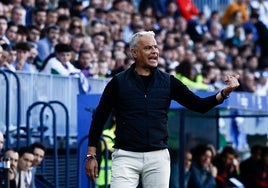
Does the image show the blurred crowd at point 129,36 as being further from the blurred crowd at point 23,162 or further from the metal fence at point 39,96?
the blurred crowd at point 23,162

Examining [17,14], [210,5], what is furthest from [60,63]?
[210,5]

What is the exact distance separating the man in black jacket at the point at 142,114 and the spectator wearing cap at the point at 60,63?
18.9 ft

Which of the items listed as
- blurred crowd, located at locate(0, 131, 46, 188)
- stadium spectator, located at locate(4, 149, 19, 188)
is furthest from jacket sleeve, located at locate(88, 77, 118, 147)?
stadium spectator, located at locate(4, 149, 19, 188)

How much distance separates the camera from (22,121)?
1528cm

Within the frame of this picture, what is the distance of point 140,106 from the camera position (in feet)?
34.5

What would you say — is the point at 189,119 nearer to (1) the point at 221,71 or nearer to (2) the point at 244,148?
(2) the point at 244,148

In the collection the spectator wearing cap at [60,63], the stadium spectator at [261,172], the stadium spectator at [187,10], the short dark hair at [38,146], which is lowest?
the stadium spectator at [261,172]

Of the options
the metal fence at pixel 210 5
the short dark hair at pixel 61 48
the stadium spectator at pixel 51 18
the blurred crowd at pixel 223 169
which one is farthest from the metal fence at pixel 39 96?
the metal fence at pixel 210 5

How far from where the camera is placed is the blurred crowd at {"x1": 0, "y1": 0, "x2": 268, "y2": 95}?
16.9m

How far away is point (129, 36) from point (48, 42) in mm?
4659

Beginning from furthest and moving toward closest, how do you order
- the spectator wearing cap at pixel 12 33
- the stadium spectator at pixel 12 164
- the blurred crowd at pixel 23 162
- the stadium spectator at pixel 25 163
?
the spectator wearing cap at pixel 12 33, the stadium spectator at pixel 25 163, the blurred crowd at pixel 23 162, the stadium spectator at pixel 12 164

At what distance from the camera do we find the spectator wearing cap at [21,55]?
16.1 meters

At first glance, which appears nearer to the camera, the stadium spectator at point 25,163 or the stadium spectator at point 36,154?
the stadium spectator at point 25,163

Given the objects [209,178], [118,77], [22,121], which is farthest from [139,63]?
[209,178]
